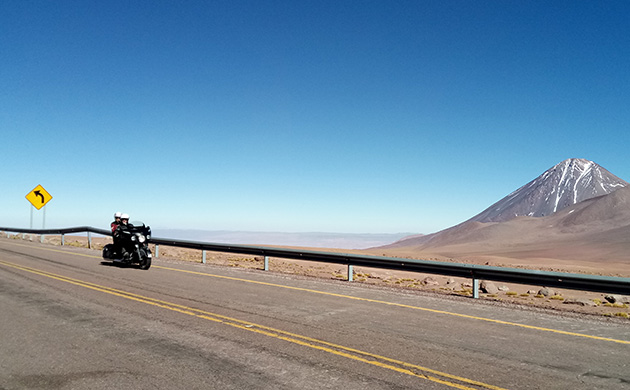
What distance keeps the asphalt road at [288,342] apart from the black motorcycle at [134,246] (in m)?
4.32

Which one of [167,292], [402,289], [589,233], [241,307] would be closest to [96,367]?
[241,307]

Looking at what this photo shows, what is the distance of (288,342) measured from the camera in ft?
21.4

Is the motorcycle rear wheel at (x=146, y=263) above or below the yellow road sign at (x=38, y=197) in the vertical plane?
below

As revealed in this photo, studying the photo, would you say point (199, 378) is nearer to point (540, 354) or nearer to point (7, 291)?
point (540, 354)

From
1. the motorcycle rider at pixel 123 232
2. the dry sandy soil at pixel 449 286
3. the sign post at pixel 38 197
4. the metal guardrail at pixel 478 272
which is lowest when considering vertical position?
the dry sandy soil at pixel 449 286

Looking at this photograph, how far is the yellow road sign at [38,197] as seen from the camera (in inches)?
1260

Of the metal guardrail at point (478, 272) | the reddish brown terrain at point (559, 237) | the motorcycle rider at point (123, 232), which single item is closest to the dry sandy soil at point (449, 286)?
the metal guardrail at point (478, 272)

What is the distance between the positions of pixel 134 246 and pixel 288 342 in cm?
1136

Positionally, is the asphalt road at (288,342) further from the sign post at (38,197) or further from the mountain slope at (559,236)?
the mountain slope at (559,236)

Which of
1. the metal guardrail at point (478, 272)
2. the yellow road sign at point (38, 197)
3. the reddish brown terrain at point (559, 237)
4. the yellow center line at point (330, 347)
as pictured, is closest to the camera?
the yellow center line at point (330, 347)

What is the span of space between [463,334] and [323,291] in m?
5.12

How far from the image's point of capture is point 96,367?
5.43 meters

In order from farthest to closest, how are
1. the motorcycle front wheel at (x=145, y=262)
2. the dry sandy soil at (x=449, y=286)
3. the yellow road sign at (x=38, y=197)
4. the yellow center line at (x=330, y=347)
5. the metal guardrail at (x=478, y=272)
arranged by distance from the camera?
the yellow road sign at (x=38, y=197) < the motorcycle front wheel at (x=145, y=262) < the dry sandy soil at (x=449, y=286) < the metal guardrail at (x=478, y=272) < the yellow center line at (x=330, y=347)

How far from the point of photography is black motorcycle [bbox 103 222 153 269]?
624 inches
